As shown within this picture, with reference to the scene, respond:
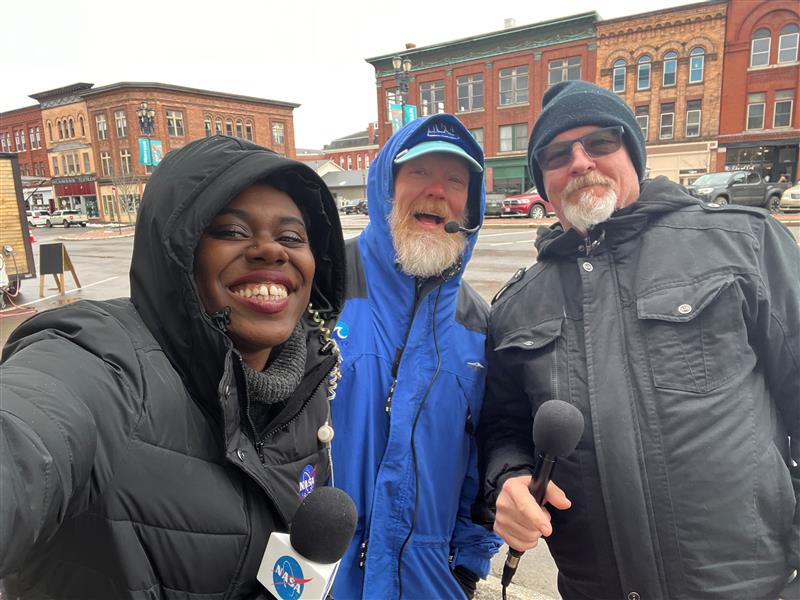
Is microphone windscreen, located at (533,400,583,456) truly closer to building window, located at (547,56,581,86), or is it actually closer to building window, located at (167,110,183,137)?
building window, located at (547,56,581,86)

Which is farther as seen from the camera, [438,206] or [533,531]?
[438,206]

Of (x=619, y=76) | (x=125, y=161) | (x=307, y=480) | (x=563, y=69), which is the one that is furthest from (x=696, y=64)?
(x=125, y=161)

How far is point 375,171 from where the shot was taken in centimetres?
260

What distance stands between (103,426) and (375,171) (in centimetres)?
187

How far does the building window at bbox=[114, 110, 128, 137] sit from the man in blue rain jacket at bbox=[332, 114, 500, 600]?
2079 inches

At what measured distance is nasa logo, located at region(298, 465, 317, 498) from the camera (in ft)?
4.97

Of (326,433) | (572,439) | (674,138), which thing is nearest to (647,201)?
(572,439)

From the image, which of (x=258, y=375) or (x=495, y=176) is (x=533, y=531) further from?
(x=495, y=176)

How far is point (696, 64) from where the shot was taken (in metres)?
31.6

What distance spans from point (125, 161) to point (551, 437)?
2173 inches

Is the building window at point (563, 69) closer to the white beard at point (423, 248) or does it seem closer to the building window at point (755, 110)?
the building window at point (755, 110)

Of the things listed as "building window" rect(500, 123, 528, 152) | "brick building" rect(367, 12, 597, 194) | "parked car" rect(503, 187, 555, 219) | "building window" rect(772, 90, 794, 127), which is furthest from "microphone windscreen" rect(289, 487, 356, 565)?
"building window" rect(772, 90, 794, 127)

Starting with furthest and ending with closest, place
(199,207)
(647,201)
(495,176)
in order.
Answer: (495,176) < (647,201) < (199,207)

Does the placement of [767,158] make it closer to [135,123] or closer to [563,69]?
[563,69]
